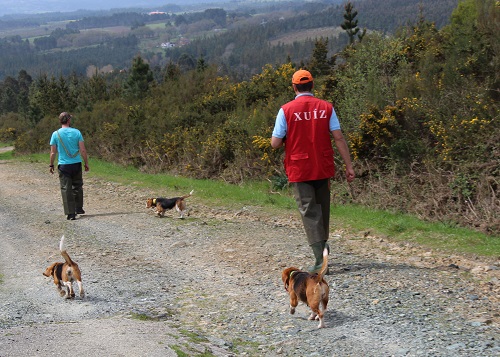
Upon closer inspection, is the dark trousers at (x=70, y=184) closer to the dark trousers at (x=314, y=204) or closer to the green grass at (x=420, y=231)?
the green grass at (x=420, y=231)

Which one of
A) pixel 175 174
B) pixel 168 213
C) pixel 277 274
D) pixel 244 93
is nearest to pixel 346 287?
pixel 277 274

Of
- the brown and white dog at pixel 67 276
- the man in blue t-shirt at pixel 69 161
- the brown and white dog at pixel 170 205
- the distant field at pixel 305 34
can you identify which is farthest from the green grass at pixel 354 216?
the distant field at pixel 305 34

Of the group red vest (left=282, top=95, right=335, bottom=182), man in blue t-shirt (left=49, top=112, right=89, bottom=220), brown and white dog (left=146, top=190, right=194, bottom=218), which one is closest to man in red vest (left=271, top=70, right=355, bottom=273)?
red vest (left=282, top=95, right=335, bottom=182)

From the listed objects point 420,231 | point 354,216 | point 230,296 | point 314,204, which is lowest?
point 354,216

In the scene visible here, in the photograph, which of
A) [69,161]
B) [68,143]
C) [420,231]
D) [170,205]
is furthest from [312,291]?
[69,161]

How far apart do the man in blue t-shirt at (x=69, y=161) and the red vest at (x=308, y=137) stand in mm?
6890

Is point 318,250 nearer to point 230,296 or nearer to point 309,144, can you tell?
point 230,296

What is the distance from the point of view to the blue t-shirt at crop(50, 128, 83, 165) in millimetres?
12898

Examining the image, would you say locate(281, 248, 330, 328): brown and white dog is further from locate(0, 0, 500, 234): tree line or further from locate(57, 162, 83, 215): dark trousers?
locate(57, 162, 83, 215): dark trousers

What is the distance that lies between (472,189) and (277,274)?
15.3ft

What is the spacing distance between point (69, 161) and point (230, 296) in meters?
6.97

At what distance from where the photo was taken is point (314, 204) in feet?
24.1

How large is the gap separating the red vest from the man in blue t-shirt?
6890 millimetres

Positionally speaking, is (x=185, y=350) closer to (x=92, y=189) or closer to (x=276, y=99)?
(x=92, y=189)
